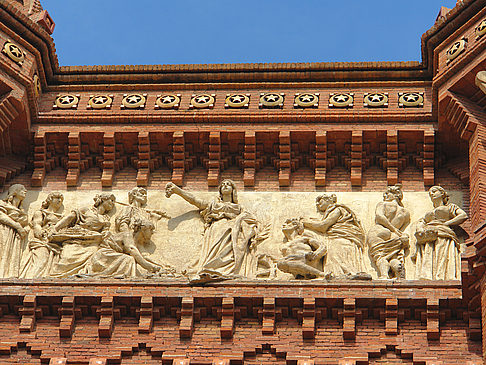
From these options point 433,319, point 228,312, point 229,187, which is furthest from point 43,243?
point 433,319

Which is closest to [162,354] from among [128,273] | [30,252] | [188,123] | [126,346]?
[126,346]

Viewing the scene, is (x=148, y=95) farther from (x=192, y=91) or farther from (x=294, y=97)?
(x=294, y=97)

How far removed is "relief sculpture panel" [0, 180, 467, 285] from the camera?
753 inches

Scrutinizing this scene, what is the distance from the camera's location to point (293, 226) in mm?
19812

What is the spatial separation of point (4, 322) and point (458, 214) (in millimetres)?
6858

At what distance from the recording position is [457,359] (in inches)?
690

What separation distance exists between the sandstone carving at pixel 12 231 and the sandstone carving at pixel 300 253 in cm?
400

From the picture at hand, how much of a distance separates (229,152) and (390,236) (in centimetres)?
329

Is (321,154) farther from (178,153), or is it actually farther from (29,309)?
(29,309)

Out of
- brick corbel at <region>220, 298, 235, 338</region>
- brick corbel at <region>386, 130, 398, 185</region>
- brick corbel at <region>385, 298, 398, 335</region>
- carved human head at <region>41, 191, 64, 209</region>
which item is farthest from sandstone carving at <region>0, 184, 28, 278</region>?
brick corbel at <region>386, 130, 398, 185</region>

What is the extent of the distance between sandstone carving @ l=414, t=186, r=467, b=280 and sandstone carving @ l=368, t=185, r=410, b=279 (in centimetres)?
25

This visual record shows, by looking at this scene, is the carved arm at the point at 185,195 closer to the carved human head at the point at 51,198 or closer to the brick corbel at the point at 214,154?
the brick corbel at the point at 214,154

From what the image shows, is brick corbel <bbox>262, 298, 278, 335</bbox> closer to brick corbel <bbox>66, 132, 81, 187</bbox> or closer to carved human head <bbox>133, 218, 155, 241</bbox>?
carved human head <bbox>133, 218, 155, 241</bbox>

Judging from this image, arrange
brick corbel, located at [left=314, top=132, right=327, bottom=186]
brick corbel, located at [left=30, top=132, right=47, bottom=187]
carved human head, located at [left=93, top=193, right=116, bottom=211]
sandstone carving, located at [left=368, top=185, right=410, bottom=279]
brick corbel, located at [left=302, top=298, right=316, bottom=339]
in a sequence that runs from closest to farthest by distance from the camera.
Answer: brick corbel, located at [left=302, top=298, right=316, bottom=339] < sandstone carving, located at [left=368, top=185, right=410, bottom=279] < carved human head, located at [left=93, top=193, right=116, bottom=211] < brick corbel, located at [left=314, top=132, right=327, bottom=186] < brick corbel, located at [left=30, top=132, right=47, bottom=187]
